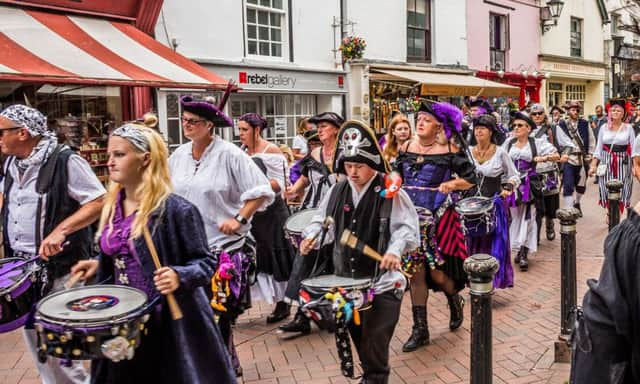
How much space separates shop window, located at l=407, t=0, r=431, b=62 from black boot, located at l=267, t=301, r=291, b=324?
13.2m

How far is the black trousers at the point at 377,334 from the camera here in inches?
158

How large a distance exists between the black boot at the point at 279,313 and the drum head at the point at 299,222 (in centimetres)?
113

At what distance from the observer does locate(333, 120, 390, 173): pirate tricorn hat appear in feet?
13.3

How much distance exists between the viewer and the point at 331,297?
11.8 feet

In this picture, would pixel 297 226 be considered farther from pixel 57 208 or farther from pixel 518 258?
pixel 518 258

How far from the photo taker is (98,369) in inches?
126

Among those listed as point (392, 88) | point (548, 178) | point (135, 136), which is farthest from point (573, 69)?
point (135, 136)

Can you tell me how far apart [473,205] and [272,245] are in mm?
1907

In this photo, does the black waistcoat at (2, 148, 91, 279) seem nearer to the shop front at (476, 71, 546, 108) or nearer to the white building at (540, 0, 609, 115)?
the shop front at (476, 71, 546, 108)

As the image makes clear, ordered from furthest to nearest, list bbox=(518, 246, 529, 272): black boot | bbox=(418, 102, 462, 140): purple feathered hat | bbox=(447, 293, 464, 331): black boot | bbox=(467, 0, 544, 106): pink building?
bbox=(467, 0, 544, 106): pink building
bbox=(518, 246, 529, 272): black boot
bbox=(447, 293, 464, 331): black boot
bbox=(418, 102, 462, 140): purple feathered hat

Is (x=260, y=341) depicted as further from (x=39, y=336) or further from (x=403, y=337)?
(x=39, y=336)

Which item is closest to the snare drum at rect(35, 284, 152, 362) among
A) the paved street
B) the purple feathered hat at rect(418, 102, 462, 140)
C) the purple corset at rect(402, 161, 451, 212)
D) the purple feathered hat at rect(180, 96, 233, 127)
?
the purple feathered hat at rect(180, 96, 233, 127)

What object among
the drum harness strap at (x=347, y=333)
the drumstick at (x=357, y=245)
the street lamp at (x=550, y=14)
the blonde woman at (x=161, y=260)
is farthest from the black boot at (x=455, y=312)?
the street lamp at (x=550, y=14)

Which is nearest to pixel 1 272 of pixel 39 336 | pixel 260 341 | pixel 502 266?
→ pixel 39 336
